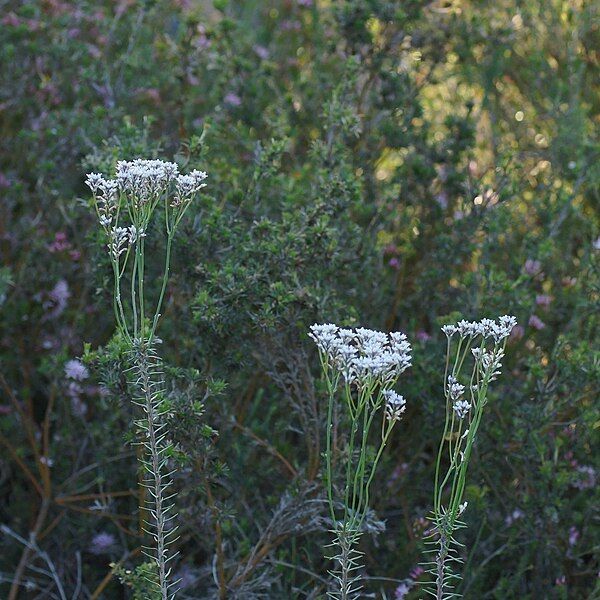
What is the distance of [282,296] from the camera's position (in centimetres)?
222

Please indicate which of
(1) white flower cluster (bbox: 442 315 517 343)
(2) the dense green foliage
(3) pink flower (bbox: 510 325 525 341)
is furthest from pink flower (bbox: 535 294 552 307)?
(1) white flower cluster (bbox: 442 315 517 343)

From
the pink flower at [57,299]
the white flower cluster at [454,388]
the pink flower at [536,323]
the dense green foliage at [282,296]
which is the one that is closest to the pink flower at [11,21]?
the dense green foliage at [282,296]

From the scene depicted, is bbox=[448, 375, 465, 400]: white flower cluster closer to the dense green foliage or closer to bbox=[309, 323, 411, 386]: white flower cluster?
bbox=[309, 323, 411, 386]: white flower cluster

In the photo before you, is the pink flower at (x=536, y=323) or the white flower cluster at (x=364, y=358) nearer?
the white flower cluster at (x=364, y=358)

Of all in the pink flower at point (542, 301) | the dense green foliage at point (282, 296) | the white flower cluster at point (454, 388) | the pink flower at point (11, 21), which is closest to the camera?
the white flower cluster at point (454, 388)

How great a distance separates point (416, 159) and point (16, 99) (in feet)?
4.87

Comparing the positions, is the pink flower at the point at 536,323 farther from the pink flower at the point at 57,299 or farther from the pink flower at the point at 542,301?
the pink flower at the point at 57,299

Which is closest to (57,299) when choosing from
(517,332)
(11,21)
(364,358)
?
(11,21)

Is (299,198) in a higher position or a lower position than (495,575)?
higher

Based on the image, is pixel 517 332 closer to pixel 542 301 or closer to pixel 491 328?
pixel 542 301

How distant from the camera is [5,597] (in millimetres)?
2955

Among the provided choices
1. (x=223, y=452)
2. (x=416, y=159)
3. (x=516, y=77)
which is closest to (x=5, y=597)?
(x=223, y=452)

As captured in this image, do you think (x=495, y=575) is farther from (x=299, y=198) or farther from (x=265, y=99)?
(x=265, y=99)

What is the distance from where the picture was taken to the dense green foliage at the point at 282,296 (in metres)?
2.36
